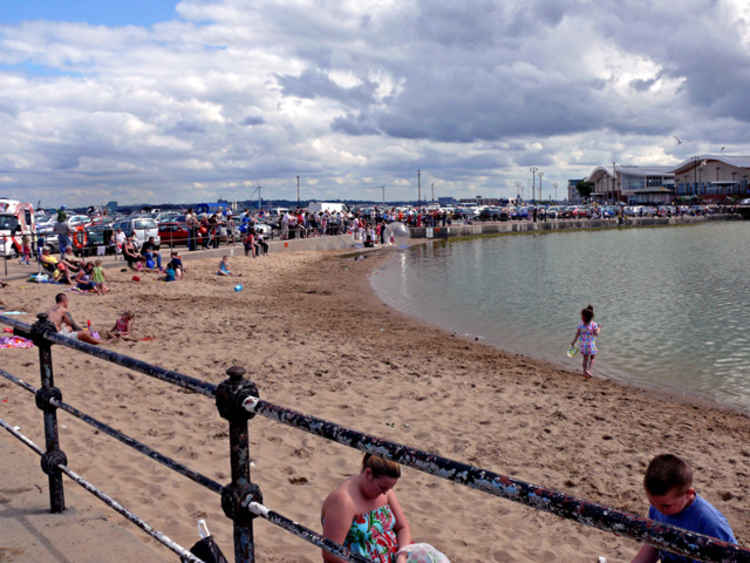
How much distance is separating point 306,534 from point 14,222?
100ft

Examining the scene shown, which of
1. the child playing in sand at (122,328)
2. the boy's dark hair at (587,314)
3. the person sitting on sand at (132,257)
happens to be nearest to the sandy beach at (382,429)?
the child playing in sand at (122,328)

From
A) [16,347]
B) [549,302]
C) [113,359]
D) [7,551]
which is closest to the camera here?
[113,359]

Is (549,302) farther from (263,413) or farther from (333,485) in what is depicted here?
(263,413)

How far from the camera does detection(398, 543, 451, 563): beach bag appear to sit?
3.16m

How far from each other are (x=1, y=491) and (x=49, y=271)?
16655 mm

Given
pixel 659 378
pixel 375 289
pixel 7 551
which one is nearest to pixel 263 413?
pixel 7 551

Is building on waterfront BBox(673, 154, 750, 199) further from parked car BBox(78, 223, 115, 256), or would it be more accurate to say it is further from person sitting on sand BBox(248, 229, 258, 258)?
parked car BBox(78, 223, 115, 256)

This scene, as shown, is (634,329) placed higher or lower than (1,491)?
lower

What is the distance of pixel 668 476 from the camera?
2.85m

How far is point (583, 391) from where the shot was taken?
10234 mm

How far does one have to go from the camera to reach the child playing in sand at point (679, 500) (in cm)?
283

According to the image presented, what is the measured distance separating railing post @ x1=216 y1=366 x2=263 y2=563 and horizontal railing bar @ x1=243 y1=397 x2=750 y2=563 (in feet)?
0.77

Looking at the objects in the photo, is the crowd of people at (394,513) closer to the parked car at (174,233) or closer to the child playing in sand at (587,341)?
the child playing in sand at (587,341)

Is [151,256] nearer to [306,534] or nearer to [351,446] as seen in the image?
[306,534]
